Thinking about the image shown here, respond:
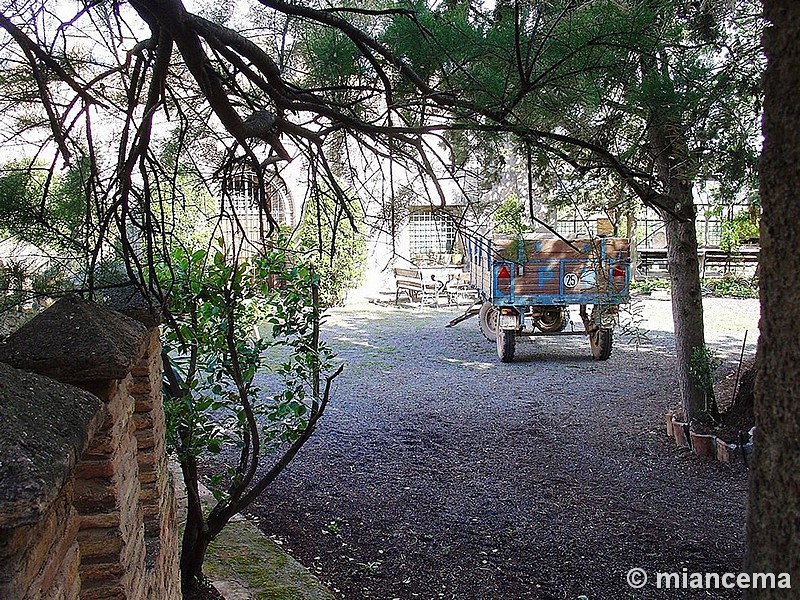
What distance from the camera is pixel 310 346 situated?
3.62 meters

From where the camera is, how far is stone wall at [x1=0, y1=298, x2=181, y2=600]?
2.98 feet

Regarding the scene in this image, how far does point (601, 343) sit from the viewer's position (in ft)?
33.2

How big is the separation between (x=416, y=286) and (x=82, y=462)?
1414 cm

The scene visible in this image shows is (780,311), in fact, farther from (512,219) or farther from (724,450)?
(724,450)

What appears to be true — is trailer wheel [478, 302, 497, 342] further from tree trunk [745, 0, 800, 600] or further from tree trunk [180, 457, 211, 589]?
tree trunk [745, 0, 800, 600]

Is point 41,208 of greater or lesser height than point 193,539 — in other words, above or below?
above

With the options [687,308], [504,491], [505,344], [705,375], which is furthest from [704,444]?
[505,344]

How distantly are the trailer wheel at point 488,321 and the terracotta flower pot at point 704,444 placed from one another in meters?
5.55

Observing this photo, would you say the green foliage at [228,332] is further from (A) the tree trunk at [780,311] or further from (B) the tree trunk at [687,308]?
(B) the tree trunk at [687,308]

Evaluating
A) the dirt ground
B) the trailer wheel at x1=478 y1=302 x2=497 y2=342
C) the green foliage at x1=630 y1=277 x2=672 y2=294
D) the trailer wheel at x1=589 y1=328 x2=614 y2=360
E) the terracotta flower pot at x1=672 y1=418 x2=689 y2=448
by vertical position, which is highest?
the green foliage at x1=630 y1=277 x2=672 y2=294

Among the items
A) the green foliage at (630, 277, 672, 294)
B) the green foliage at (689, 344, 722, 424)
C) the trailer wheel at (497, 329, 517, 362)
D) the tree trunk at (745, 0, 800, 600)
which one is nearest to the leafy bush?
the tree trunk at (745, 0, 800, 600)

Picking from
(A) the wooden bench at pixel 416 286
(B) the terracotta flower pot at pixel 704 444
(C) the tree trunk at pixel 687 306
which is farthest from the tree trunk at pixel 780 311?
(A) the wooden bench at pixel 416 286

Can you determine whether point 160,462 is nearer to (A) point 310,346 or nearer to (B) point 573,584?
(A) point 310,346

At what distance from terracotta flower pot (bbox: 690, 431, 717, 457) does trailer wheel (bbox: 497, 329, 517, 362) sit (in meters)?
4.38
